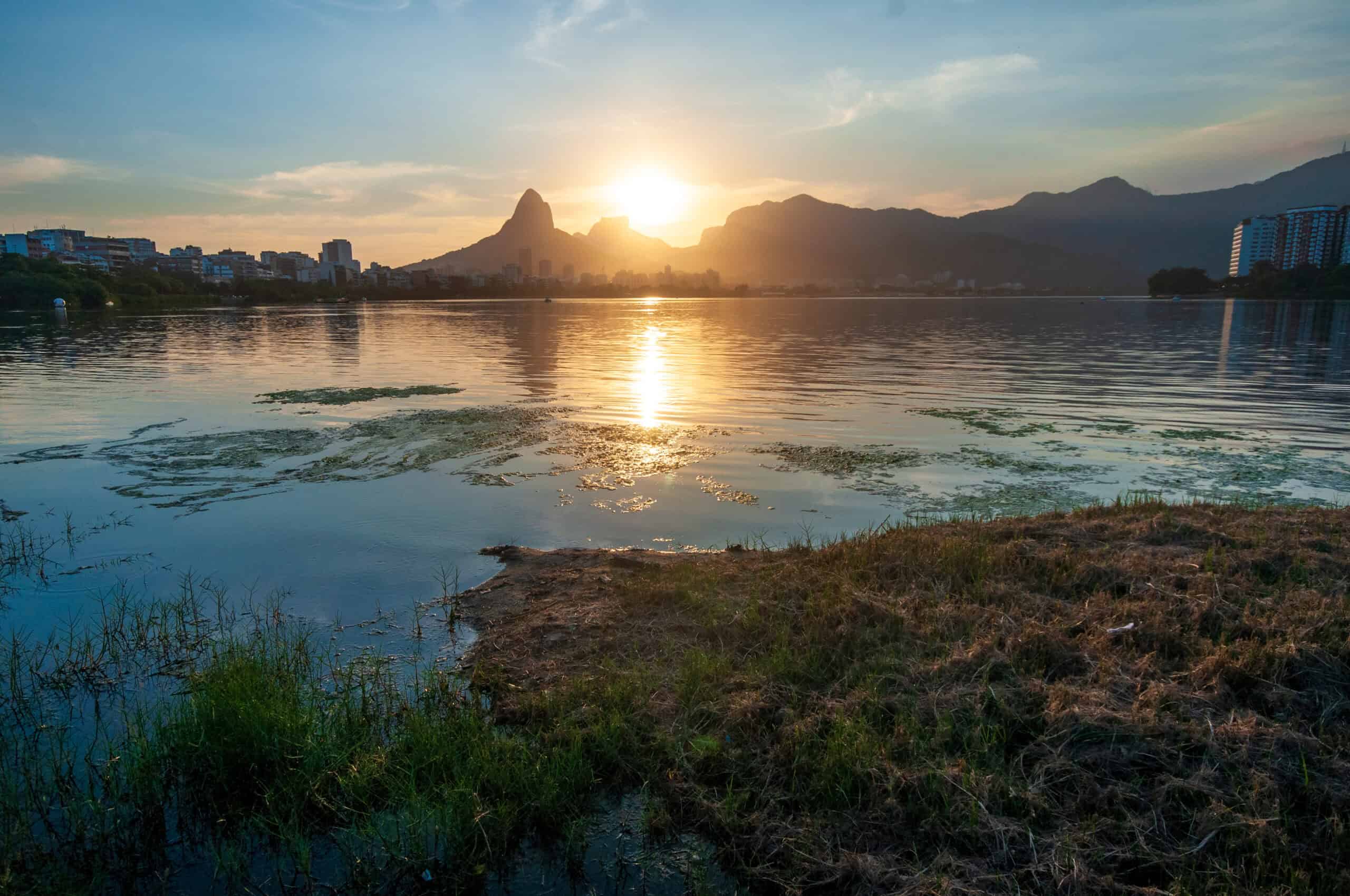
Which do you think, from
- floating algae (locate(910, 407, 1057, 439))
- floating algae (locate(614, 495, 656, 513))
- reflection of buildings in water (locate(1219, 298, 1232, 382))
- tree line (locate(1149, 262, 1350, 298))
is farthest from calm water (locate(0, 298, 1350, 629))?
tree line (locate(1149, 262, 1350, 298))

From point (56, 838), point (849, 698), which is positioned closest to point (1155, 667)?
point (849, 698)

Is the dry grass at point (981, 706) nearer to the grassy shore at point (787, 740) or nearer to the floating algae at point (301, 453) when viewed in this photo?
the grassy shore at point (787, 740)

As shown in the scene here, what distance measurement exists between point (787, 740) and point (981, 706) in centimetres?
180

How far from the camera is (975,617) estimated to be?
8.05m

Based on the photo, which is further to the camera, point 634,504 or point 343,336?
point 343,336

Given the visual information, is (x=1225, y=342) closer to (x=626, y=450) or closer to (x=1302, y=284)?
(x=626, y=450)

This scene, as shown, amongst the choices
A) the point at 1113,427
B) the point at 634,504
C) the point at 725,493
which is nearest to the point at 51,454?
the point at 634,504

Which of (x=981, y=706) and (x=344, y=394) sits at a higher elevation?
(x=344, y=394)

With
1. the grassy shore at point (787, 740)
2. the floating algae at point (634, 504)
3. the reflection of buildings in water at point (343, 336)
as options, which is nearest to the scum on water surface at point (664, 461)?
the floating algae at point (634, 504)

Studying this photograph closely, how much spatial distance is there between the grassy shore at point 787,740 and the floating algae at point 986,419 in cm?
1242

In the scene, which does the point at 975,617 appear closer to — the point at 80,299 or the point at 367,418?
the point at 367,418

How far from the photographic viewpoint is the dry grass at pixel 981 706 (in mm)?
5023

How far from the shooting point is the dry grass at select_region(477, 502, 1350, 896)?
5.02 metres

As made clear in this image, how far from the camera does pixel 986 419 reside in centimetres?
2358
